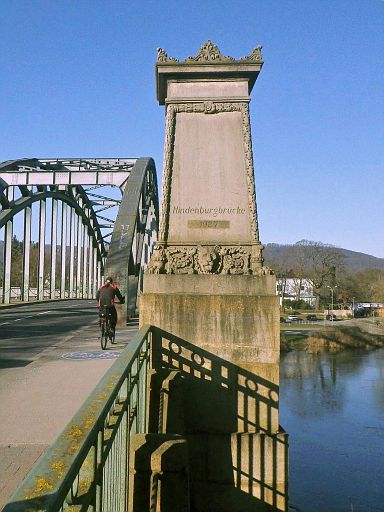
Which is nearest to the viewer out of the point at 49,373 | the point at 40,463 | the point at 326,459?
the point at 40,463

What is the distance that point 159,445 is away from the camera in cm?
326

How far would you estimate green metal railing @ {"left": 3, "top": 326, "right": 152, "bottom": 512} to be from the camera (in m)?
1.23

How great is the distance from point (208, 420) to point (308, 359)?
109 ft

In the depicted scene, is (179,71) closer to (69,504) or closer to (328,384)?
(69,504)

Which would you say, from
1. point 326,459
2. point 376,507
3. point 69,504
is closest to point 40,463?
point 69,504

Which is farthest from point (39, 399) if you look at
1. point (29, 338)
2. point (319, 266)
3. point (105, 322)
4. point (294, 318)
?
point (319, 266)

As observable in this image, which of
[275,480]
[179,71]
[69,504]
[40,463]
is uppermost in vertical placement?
[179,71]

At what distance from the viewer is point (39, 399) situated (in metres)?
5.75

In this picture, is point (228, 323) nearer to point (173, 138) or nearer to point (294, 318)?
point (173, 138)

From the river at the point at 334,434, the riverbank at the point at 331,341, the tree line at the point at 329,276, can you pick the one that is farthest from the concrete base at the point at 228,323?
the tree line at the point at 329,276

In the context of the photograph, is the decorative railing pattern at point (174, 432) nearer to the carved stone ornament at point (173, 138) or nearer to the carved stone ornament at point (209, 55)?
the carved stone ornament at point (173, 138)

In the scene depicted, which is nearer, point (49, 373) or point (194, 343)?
point (194, 343)

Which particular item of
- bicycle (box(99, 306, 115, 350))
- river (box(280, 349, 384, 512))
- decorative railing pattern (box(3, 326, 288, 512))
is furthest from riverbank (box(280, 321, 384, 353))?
decorative railing pattern (box(3, 326, 288, 512))

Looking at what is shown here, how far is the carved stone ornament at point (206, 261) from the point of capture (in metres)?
5.96
